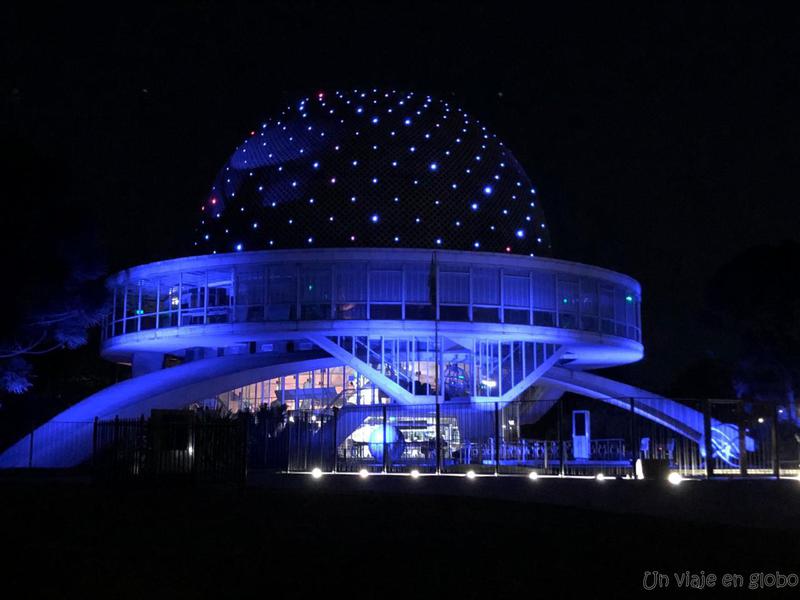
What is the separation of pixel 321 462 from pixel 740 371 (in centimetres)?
3508

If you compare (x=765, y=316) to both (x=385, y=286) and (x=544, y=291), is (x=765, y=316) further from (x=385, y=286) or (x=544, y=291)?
(x=385, y=286)

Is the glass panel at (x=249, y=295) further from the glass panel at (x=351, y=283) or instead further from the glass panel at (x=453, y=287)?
the glass panel at (x=453, y=287)

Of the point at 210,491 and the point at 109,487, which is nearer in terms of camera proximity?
the point at 210,491

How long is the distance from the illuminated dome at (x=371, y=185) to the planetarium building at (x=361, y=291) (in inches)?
3.6

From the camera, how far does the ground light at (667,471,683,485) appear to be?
17.4m

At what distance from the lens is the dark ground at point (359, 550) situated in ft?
27.6

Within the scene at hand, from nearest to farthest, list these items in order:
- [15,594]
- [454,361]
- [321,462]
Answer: [15,594] < [321,462] < [454,361]

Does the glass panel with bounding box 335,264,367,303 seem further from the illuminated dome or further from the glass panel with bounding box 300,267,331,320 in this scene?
the illuminated dome

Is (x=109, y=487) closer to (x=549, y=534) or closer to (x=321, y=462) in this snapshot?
(x=321, y=462)

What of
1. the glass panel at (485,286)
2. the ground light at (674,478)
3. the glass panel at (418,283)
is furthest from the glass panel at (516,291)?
the ground light at (674,478)

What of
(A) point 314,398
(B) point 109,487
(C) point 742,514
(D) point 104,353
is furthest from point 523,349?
(C) point 742,514

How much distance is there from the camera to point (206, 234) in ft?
157

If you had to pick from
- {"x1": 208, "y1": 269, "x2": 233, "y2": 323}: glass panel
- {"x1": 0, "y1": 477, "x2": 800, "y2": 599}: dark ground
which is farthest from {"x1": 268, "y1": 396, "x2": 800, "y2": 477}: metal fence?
{"x1": 208, "y1": 269, "x2": 233, "y2": 323}: glass panel

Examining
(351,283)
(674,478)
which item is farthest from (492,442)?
(351,283)
